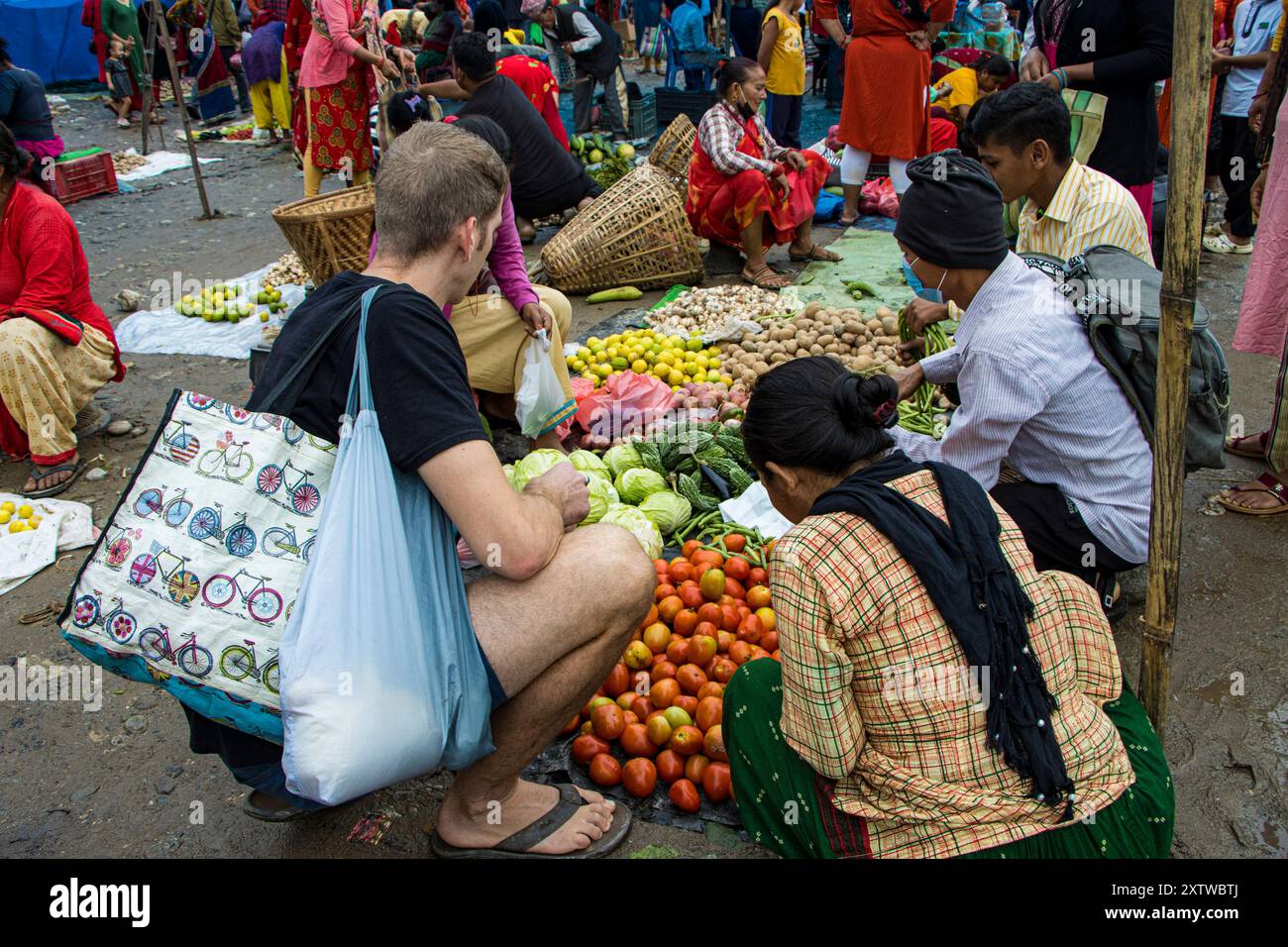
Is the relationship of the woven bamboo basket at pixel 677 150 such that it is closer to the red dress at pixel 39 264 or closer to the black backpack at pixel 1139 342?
the red dress at pixel 39 264

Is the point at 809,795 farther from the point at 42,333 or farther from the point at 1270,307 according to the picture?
A: the point at 42,333

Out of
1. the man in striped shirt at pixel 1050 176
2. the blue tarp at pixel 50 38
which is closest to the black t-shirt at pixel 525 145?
the man in striped shirt at pixel 1050 176

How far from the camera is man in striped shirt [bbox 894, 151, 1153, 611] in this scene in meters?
2.61

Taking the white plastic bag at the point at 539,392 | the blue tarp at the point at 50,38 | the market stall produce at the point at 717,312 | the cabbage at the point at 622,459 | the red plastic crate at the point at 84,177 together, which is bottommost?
the cabbage at the point at 622,459

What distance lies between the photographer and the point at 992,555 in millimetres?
1833

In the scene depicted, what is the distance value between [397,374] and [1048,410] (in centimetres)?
184

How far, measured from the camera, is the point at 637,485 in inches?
147

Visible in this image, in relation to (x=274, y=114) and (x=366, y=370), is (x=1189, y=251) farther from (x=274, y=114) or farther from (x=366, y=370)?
(x=274, y=114)

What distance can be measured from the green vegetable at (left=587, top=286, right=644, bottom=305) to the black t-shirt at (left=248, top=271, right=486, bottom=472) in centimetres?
424

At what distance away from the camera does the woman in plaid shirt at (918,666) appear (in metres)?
1.80

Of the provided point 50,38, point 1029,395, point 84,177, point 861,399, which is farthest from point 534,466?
point 50,38

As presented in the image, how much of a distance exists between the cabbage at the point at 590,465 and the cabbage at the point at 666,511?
0.28 metres

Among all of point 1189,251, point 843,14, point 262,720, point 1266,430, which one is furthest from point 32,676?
point 843,14

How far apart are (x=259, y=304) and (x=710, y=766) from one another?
508 centimetres
